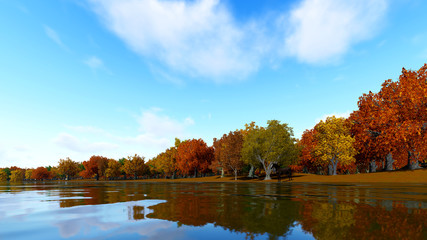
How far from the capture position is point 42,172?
174 m

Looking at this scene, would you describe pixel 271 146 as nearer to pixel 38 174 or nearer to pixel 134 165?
pixel 134 165

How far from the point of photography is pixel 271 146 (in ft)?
175

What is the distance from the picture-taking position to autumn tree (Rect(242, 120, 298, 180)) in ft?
174

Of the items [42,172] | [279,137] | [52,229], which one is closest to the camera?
[52,229]

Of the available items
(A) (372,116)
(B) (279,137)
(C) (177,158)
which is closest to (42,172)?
(C) (177,158)

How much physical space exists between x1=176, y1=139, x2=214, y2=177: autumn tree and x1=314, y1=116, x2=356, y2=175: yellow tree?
43501 mm

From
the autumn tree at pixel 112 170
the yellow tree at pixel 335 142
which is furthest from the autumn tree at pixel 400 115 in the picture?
the autumn tree at pixel 112 170

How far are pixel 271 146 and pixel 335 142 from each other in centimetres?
1306

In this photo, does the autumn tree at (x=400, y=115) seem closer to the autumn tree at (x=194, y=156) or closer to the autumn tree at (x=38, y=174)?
the autumn tree at (x=194, y=156)

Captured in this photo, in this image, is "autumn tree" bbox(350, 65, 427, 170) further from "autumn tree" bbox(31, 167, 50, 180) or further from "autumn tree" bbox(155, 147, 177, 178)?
"autumn tree" bbox(31, 167, 50, 180)

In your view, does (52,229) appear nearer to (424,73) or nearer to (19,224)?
(19,224)

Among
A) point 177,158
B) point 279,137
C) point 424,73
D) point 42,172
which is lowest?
point 42,172

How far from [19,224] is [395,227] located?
31.5ft

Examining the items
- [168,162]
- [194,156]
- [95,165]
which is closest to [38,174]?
[95,165]
